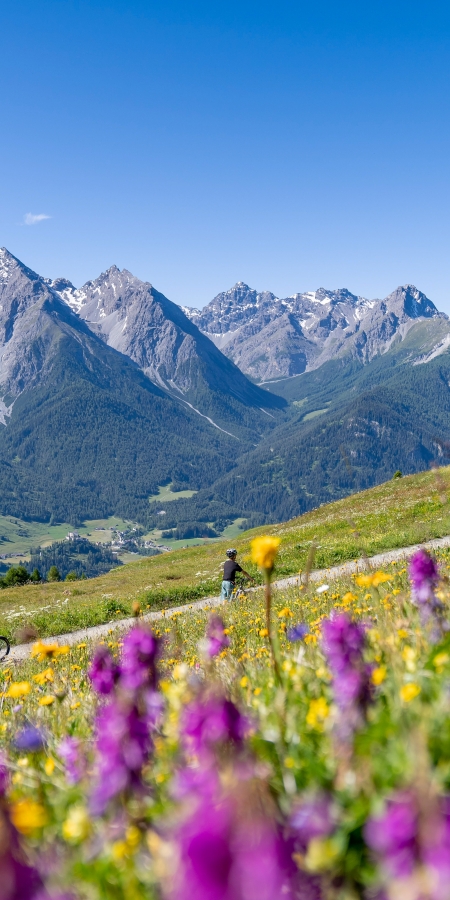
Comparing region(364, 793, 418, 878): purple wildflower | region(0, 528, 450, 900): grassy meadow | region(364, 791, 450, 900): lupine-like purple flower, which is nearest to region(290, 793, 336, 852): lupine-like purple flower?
region(0, 528, 450, 900): grassy meadow

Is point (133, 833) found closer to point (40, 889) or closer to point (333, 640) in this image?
point (40, 889)

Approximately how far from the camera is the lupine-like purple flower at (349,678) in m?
2.69

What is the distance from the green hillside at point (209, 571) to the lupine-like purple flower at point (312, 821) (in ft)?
59.0

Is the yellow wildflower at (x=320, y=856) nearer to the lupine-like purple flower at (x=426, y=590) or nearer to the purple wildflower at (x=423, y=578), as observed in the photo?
the lupine-like purple flower at (x=426, y=590)

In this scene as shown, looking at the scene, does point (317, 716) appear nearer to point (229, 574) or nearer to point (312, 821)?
point (312, 821)

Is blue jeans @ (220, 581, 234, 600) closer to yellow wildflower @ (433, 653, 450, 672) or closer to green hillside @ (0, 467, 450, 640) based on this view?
green hillside @ (0, 467, 450, 640)

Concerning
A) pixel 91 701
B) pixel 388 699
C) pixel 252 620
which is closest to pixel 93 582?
pixel 252 620

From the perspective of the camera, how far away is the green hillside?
93.8ft

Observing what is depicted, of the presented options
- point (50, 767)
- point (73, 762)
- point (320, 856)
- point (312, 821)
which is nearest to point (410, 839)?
point (320, 856)

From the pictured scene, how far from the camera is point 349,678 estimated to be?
2.80 meters

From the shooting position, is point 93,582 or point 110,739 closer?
point 110,739

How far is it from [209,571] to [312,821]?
131 ft

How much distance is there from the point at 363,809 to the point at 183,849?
1198 millimetres

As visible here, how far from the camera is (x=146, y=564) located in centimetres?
6506
